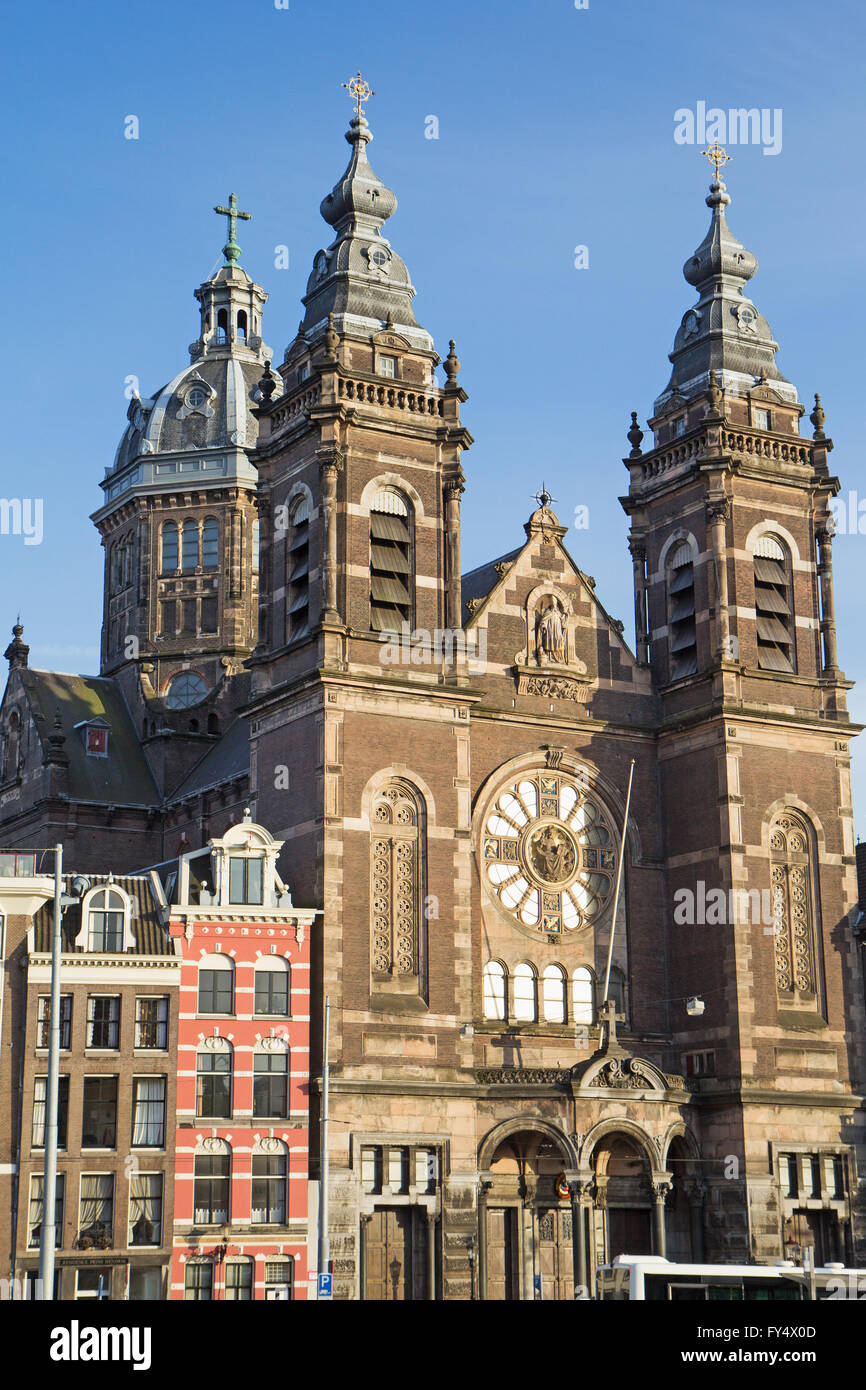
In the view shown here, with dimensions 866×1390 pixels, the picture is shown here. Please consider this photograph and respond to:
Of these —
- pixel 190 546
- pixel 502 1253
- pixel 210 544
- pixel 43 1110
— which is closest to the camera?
pixel 43 1110

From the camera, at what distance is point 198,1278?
4859 cm

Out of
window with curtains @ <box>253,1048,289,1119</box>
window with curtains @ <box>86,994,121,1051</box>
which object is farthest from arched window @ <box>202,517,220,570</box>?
window with curtains @ <box>253,1048,289,1119</box>

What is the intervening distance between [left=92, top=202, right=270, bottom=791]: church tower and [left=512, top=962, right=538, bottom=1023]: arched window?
24.3 meters

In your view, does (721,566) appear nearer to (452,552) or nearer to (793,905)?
(452,552)

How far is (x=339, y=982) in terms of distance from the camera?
52.0 m

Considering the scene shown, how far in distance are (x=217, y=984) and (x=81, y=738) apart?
2612 cm

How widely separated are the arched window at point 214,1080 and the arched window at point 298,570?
1377 cm

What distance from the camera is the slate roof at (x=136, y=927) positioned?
5072 centimetres

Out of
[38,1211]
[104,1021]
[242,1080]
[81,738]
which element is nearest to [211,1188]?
[242,1080]

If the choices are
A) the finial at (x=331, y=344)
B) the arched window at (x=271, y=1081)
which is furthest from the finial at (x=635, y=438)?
the arched window at (x=271, y=1081)

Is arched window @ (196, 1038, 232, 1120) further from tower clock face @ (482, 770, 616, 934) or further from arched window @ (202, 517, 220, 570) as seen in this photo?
arched window @ (202, 517, 220, 570)

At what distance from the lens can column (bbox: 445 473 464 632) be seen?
57875 millimetres
